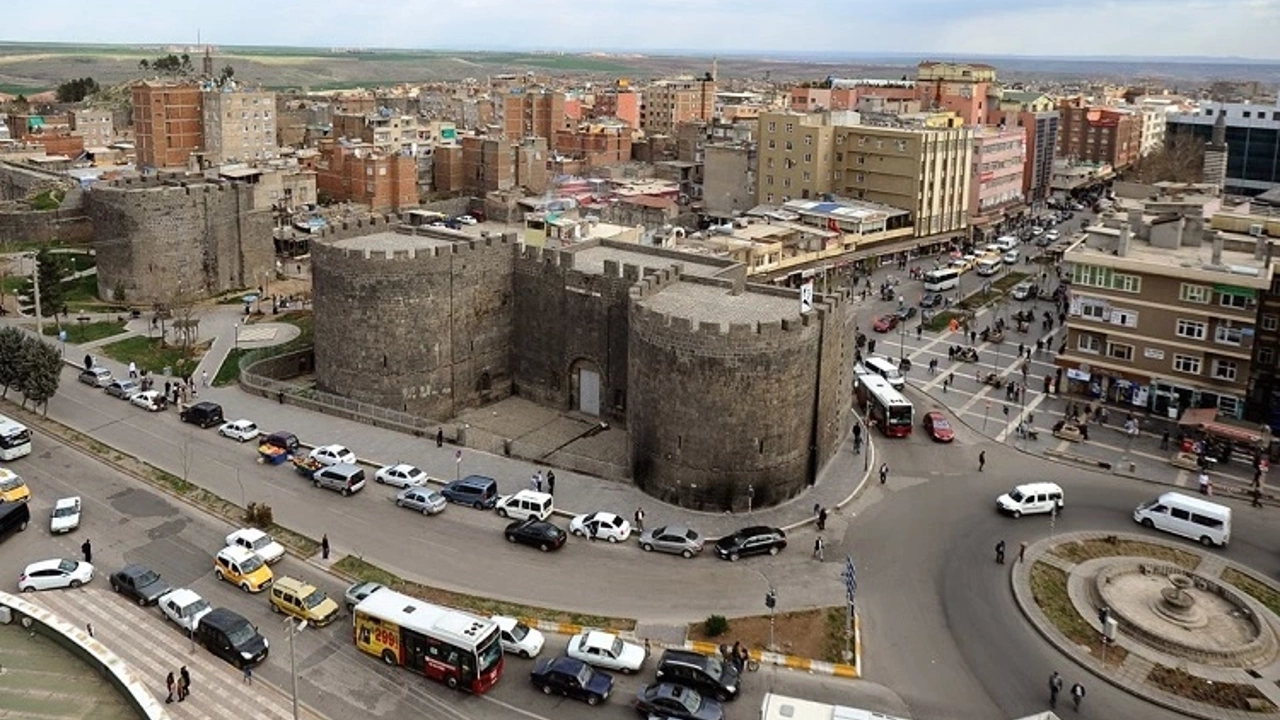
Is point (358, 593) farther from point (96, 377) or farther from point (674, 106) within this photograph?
point (674, 106)

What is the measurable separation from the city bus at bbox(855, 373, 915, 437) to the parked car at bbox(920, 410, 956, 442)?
83 cm

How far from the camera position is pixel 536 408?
45.6m

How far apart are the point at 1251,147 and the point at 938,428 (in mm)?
82908

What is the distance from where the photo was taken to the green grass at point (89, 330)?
177 feet

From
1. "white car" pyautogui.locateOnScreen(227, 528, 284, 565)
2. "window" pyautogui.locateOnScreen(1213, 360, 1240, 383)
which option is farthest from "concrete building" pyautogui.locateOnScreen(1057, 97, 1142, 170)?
"white car" pyautogui.locateOnScreen(227, 528, 284, 565)

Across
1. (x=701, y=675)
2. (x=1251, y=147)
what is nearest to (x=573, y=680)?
(x=701, y=675)

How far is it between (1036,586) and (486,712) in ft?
54.2

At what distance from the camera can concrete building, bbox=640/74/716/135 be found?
552ft

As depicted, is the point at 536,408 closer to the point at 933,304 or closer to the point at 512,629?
the point at 512,629

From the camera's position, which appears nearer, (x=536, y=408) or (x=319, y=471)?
(x=319, y=471)

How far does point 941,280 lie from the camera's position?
68750mm

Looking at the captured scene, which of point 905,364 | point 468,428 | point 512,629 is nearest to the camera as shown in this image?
point 512,629

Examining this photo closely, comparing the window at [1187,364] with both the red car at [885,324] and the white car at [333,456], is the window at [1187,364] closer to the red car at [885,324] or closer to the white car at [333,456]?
the red car at [885,324]

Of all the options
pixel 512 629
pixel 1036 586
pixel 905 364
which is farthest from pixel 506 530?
pixel 905 364
